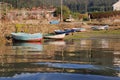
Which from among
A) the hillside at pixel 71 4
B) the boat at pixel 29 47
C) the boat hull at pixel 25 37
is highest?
the hillside at pixel 71 4

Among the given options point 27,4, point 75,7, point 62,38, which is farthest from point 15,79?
point 75,7

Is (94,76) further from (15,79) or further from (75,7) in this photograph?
(75,7)

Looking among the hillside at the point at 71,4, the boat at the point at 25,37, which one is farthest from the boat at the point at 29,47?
the hillside at the point at 71,4

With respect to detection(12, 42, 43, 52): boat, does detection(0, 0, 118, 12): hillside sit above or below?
above

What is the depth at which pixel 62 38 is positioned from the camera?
51.5 metres

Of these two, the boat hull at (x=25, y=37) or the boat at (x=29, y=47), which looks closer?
the boat at (x=29, y=47)

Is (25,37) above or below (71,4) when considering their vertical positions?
below

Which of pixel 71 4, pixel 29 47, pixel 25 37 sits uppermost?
pixel 71 4

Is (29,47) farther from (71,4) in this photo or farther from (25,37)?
(71,4)

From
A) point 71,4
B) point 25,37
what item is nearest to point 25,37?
point 25,37

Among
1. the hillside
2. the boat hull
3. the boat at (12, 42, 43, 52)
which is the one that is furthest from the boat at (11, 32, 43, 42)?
the hillside

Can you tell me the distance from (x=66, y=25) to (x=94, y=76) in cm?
5541

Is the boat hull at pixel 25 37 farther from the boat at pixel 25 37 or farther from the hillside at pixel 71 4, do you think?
the hillside at pixel 71 4

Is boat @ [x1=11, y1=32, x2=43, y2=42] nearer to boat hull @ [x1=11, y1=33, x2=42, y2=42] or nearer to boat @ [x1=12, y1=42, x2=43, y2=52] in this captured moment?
boat hull @ [x1=11, y1=33, x2=42, y2=42]
